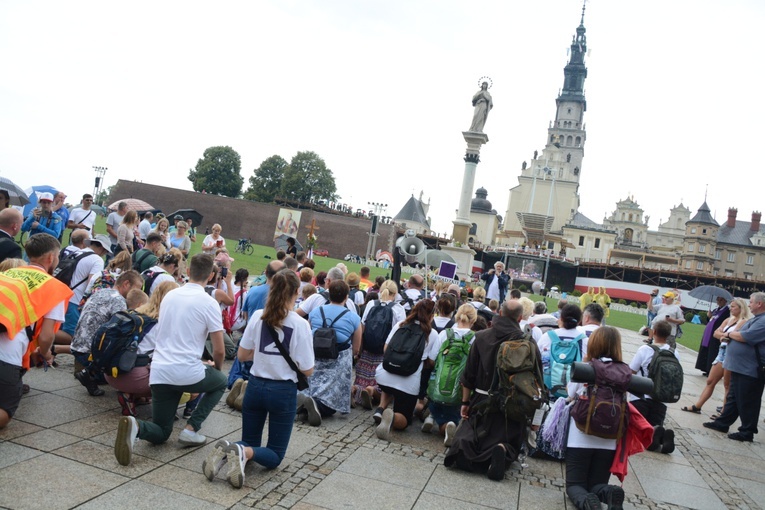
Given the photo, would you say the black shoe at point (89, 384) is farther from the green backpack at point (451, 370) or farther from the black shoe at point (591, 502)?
the black shoe at point (591, 502)

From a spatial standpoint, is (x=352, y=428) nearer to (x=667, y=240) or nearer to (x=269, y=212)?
(x=269, y=212)

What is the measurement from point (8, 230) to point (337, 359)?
154 inches

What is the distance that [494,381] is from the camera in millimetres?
5496

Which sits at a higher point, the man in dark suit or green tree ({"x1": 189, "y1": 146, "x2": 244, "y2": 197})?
green tree ({"x1": 189, "y1": 146, "x2": 244, "y2": 197})

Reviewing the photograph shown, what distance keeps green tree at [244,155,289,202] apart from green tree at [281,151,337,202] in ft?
11.6

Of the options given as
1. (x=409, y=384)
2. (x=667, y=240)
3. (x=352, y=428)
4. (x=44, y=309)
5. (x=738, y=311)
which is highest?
(x=667, y=240)

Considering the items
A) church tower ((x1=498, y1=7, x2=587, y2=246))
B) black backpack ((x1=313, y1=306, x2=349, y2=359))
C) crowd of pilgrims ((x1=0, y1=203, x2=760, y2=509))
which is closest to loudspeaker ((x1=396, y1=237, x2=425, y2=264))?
crowd of pilgrims ((x1=0, y1=203, x2=760, y2=509))

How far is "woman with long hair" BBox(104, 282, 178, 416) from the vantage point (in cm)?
529

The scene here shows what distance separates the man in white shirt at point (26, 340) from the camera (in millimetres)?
4652

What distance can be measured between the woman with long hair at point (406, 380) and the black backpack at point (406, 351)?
1.7 inches

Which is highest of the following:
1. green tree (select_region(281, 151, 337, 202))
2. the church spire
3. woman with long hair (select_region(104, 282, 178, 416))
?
the church spire

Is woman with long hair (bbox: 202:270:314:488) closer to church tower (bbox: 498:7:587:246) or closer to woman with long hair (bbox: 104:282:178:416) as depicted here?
woman with long hair (bbox: 104:282:178:416)

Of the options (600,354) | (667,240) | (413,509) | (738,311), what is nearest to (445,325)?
(600,354)

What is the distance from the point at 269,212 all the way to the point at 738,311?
6203 cm
